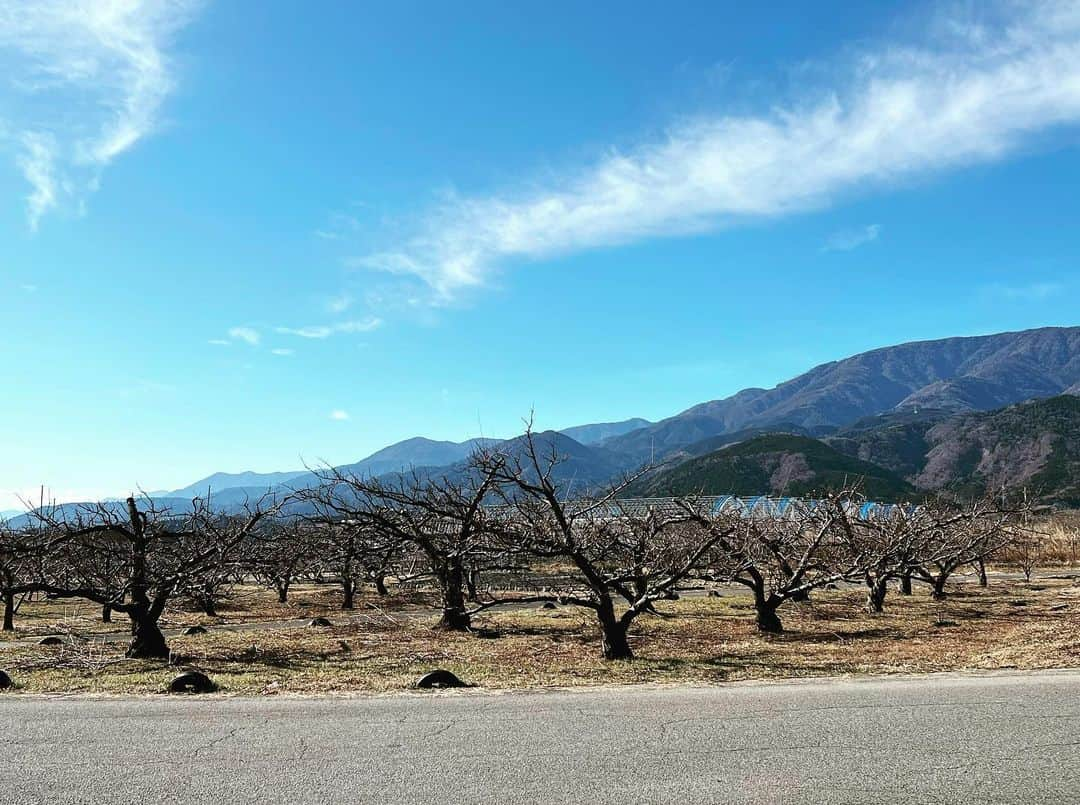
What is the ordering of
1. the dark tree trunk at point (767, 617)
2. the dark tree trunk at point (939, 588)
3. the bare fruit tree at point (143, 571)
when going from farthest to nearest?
the dark tree trunk at point (939, 588)
the dark tree trunk at point (767, 617)
the bare fruit tree at point (143, 571)

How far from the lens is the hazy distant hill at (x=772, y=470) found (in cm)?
12675

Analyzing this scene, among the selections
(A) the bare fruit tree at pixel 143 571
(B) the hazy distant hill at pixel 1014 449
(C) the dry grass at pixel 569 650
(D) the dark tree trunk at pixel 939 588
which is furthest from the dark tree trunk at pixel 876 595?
(B) the hazy distant hill at pixel 1014 449

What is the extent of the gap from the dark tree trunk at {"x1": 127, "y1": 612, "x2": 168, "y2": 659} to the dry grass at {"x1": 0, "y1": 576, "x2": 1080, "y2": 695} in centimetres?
29

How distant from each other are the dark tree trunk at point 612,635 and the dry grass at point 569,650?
0.32 meters

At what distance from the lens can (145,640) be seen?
11.5 m

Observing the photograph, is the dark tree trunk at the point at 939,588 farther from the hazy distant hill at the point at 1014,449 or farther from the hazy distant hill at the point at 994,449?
the hazy distant hill at the point at 1014,449

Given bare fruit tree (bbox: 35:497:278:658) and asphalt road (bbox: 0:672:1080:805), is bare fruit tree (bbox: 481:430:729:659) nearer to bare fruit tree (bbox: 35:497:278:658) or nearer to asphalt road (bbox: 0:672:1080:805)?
asphalt road (bbox: 0:672:1080:805)

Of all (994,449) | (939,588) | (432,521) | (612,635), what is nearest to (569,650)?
(612,635)

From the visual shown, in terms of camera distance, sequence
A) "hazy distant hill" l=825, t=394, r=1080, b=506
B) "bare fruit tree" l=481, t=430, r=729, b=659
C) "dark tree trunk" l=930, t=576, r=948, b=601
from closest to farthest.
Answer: "bare fruit tree" l=481, t=430, r=729, b=659, "dark tree trunk" l=930, t=576, r=948, b=601, "hazy distant hill" l=825, t=394, r=1080, b=506

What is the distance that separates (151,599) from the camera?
13125 millimetres

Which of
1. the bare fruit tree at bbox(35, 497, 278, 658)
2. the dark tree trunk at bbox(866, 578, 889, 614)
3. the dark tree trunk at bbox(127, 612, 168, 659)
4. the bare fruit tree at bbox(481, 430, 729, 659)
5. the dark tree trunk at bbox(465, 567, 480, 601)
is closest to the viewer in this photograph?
the bare fruit tree at bbox(481, 430, 729, 659)

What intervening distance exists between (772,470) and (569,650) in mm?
136450

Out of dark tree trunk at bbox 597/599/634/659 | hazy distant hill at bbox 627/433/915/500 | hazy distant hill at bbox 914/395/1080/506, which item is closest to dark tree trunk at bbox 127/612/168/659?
dark tree trunk at bbox 597/599/634/659

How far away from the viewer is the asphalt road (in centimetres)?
470
